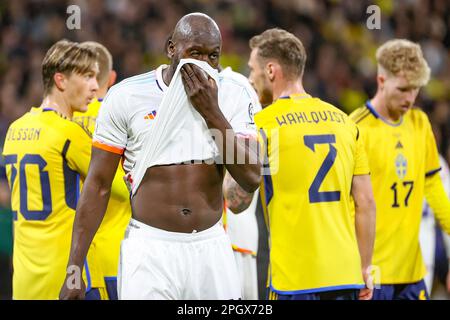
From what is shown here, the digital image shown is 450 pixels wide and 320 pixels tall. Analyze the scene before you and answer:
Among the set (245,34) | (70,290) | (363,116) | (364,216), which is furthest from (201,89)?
(245,34)

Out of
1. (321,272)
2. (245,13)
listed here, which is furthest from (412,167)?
(245,13)

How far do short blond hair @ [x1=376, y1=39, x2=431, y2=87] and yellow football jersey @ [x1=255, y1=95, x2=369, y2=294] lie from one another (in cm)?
108

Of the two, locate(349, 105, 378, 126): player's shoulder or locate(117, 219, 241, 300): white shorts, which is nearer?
locate(117, 219, 241, 300): white shorts

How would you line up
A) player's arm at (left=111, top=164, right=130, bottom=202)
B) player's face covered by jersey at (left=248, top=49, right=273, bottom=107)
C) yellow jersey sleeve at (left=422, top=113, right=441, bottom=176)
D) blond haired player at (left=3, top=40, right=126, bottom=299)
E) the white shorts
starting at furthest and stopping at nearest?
yellow jersey sleeve at (left=422, top=113, right=441, bottom=176) < player's arm at (left=111, top=164, right=130, bottom=202) < player's face covered by jersey at (left=248, top=49, right=273, bottom=107) < blond haired player at (left=3, top=40, right=126, bottom=299) < the white shorts

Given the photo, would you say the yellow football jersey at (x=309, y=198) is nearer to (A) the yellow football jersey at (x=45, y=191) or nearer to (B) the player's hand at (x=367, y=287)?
(B) the player's hand at (x=367, y=287)

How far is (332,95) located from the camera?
11930 millimetres

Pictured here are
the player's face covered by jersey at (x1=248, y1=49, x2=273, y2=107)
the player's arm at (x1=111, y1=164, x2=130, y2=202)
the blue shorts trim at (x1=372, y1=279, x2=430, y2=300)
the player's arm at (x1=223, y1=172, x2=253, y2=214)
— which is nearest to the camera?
the player's arm at (x1=223, y1=172, x2=253, y2=214)

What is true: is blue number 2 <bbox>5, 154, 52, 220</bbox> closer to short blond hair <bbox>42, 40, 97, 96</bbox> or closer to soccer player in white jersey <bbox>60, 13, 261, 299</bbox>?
short blond hair <bbox>42, 40, 97, 96</bbox>

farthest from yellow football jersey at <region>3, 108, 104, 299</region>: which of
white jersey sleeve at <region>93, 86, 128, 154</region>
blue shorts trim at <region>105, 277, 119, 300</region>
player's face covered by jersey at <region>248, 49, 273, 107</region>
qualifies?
white jersey sleeve at <region>93, 86, 128, 154</region>

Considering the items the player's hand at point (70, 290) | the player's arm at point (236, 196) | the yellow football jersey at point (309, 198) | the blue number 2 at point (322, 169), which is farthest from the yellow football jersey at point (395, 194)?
the player's hand at point (70, 290)

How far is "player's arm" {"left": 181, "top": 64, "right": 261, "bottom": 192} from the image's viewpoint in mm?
3703

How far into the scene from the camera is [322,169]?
16.0ft
